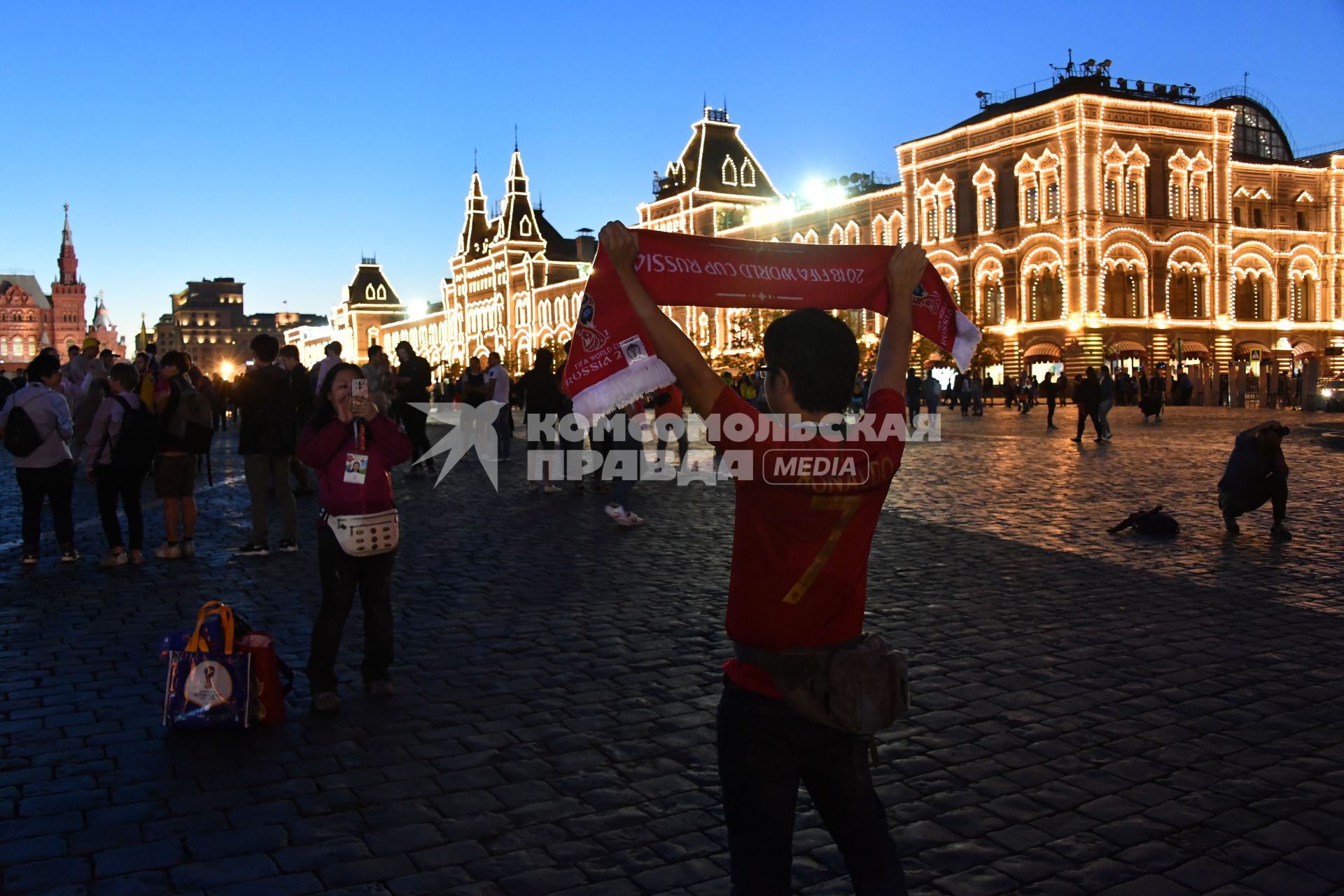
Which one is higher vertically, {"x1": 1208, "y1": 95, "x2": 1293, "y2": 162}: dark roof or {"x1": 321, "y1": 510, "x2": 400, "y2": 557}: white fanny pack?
{"x1": 1208, "y1": 95, "x2": 1293, "y2": 162}: dark roof

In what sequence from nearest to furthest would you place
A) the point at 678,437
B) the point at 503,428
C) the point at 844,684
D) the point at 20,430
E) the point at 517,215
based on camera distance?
the point at 844,684, the point at 20,430, the point at 678,437, the point at 503,428, the point at 517,215

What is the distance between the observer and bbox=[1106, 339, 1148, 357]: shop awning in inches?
2007

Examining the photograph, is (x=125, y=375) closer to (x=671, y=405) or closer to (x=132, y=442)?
(x=132, y=442)

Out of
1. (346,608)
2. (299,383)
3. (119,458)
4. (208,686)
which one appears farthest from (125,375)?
(208,686)

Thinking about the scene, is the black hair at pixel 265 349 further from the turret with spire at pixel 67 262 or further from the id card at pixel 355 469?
the turret with spire at pixel 67 262

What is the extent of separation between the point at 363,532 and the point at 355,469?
28 cm

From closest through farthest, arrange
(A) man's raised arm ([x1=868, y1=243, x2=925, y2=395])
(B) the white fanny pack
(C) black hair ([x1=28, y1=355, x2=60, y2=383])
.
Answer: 1. (A) man's raised arm ([x1=868, y1=243, x2=925, y2=395])
2. (B) the white fanny pack
3. (C) black hair ([x1=28, y1=355, x2=60, y2=383])

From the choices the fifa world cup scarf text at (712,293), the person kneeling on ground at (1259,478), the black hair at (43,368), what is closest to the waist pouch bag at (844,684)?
the fifa world cup scarf text at (712,293)

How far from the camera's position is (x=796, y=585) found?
2371 mm

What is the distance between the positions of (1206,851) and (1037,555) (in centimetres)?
558

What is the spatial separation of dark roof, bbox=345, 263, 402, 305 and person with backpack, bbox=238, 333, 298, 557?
147774 millimetres

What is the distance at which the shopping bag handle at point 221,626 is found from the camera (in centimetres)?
494

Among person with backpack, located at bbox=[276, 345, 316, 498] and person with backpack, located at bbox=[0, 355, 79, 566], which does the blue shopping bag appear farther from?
person with backpack, located at bbox=[276, 345, 316, 498]

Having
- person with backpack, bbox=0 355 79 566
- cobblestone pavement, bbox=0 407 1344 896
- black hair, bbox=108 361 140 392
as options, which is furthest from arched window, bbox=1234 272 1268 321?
person with backpack, bbox=0 355 79 566
